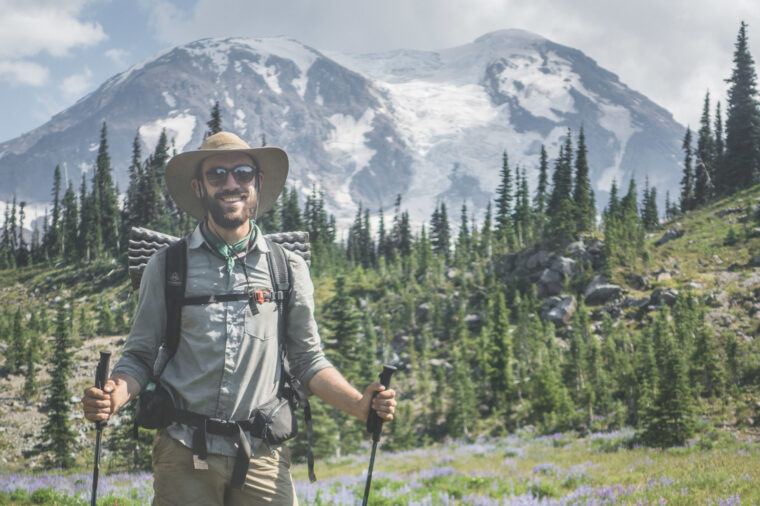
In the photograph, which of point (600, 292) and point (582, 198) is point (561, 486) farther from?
point (582, 198)

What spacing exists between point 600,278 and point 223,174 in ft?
164

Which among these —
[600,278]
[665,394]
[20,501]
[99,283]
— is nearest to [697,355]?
[665,394]

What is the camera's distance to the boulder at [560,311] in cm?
4788

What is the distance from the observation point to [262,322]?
3.67 meters

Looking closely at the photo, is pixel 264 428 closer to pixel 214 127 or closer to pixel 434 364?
pixel 214 127

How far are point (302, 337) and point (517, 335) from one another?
43.6 metres

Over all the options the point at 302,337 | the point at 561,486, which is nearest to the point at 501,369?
the point at 561,486

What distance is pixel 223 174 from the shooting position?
3.91 m

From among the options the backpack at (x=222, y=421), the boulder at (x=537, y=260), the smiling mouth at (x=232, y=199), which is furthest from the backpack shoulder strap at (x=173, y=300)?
the boulder at (x=537, y=260)

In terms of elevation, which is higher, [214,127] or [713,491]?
[214,127]

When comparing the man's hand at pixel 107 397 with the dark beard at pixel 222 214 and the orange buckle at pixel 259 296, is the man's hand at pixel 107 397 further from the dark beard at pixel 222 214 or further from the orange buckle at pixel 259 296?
the dark beard at pixel 222 214

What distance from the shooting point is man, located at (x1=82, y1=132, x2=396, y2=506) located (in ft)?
11.1

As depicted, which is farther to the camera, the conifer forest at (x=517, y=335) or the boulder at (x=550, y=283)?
the boulder at (x=550, y=283)

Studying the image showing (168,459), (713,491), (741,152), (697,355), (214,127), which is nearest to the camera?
(168,459)
